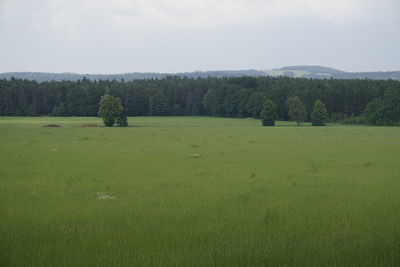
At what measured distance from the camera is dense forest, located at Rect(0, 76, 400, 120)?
13025 cm

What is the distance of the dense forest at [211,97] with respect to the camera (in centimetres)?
13025

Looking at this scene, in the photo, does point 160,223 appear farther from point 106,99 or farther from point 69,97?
point 69,97

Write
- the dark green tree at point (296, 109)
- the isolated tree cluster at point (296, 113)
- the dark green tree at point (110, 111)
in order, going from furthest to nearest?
the dark green tree at point (296, 109) < the isolated tree cluster at point (296, 113) < the dark green tree at point (110, 111)

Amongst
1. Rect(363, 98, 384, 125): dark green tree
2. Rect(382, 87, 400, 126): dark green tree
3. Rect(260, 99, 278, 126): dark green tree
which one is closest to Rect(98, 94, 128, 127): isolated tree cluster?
Rect(260, 99, 278, 126): dark green tree

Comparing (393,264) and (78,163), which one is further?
(78,163)

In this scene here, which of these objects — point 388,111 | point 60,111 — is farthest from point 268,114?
point 60,111

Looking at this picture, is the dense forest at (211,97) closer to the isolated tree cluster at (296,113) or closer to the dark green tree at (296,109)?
the dark green tree at (296,109)

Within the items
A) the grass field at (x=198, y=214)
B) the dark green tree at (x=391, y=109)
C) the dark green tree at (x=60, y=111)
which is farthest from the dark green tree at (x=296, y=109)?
the grass field at (x=198, y=214)

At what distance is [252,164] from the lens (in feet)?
78.9

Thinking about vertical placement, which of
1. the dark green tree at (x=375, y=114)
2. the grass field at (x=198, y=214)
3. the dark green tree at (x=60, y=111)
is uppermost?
the grass field at (x=198, y=214)

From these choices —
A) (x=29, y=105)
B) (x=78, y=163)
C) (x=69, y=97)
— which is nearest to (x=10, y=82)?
(x=29, y=105)

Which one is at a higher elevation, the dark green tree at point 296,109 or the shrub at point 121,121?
the dark green tree at point 296,109

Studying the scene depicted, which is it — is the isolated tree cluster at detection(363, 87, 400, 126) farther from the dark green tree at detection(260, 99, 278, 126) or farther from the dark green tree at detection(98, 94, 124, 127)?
the dark green tree at detection(98, 94, 124, 127)

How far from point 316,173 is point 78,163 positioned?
12.3 metres
